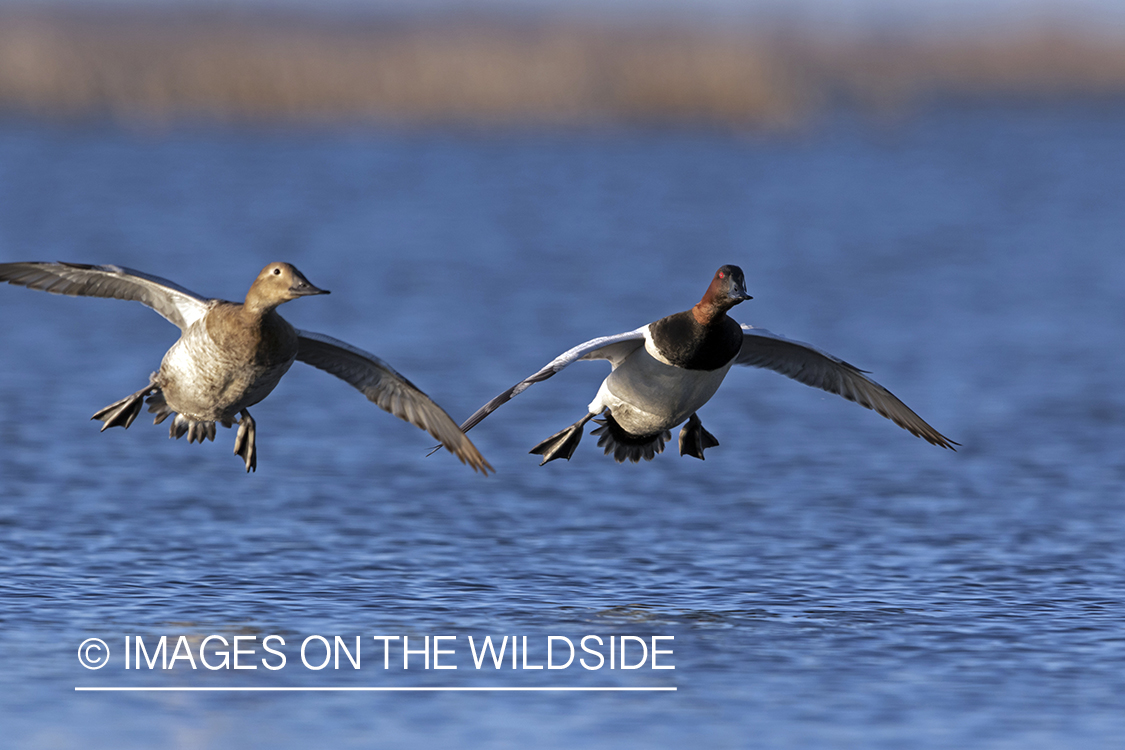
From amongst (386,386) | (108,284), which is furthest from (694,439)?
(108,284)

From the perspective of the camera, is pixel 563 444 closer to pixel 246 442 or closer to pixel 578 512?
pixel 246 442

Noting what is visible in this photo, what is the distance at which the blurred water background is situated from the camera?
9922 mm

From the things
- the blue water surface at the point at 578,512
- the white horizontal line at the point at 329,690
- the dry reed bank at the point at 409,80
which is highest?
the dry reed bank at the point at 409,80

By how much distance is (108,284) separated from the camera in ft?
38.9

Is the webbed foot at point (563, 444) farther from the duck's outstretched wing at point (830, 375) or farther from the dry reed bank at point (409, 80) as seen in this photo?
the dry reed bank at point (409, 80)

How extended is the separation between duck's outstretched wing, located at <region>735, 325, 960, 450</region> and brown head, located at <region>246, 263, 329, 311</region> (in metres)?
3.46

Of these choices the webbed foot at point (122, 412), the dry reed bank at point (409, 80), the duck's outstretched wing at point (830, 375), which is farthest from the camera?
the dry reed bank at point (409, 80)

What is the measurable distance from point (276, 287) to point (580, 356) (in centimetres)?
201

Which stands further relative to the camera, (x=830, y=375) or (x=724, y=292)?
(x=830, y=375)

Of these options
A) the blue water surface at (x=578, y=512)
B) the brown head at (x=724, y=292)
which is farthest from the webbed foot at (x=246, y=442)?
the brown head at (x=724, y=292)

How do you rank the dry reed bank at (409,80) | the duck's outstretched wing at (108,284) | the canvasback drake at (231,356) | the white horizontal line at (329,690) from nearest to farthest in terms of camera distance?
1. the white horizontal line at (329,690)
2. the canvasback drake at (231,356)
3. the duck's outstretched wing at (108,284)
4. the dry reed bank at (409,80)

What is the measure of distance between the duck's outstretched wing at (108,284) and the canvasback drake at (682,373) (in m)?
2.25

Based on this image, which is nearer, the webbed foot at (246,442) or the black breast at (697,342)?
the black breast at (697,342)

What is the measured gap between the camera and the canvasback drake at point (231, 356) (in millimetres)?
11023
